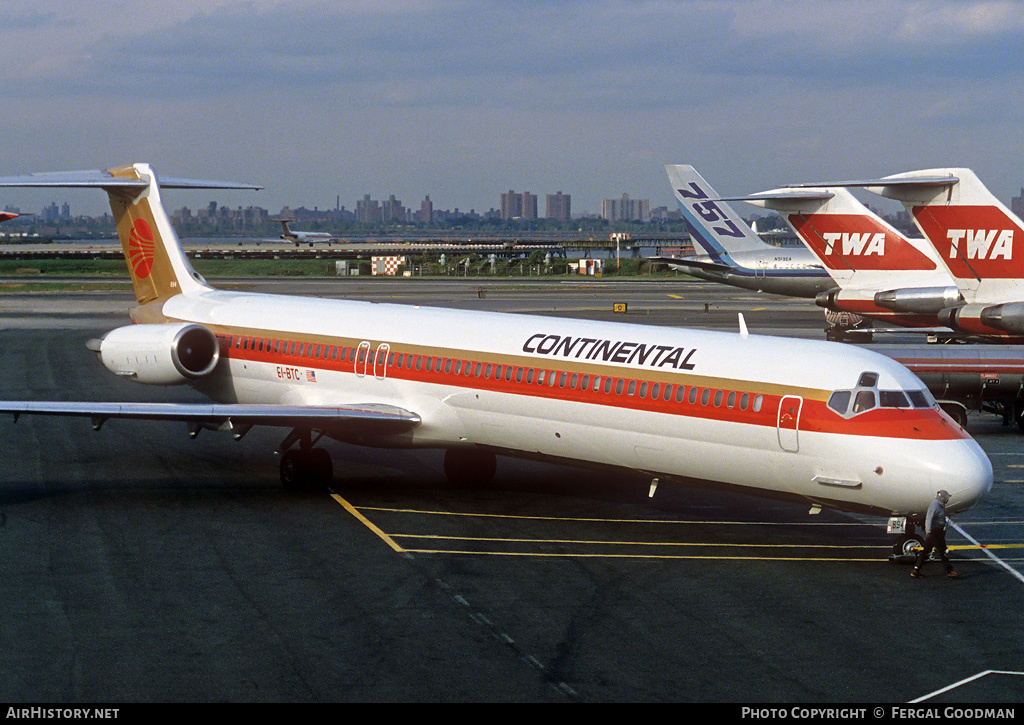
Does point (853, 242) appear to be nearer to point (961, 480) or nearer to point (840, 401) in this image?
point (840, 401)

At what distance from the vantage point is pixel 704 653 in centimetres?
1400

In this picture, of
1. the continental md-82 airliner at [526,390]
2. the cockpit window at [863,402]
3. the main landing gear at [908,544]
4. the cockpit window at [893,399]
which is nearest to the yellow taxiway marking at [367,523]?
the continental md-82 airliner at [526,390]

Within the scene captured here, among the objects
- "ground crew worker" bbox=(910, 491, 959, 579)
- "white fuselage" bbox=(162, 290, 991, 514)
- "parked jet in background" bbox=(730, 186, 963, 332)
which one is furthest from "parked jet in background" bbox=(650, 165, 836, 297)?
"ground crew worker" bbox=(910, 491, 959, 579)

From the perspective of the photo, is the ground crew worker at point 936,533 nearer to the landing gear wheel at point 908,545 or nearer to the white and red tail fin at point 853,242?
the landing gear wheel at point 908,545

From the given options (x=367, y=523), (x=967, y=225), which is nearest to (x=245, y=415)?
(x=367, y=523)

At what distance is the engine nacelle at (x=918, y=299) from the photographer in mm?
43250

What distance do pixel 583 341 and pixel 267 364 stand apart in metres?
7.96

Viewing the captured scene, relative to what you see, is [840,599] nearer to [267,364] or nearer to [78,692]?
A: [78,692]

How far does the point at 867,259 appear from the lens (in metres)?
44.9

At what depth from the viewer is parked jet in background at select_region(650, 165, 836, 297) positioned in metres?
61.9

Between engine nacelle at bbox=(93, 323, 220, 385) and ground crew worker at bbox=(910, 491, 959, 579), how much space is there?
15.8 m

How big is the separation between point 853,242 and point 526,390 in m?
27.0

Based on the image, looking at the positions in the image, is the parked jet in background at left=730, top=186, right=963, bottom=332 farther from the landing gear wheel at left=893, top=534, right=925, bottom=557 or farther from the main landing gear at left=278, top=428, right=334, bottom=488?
the landing gear wheel at left=893, top=534, right=925, bottom=557
